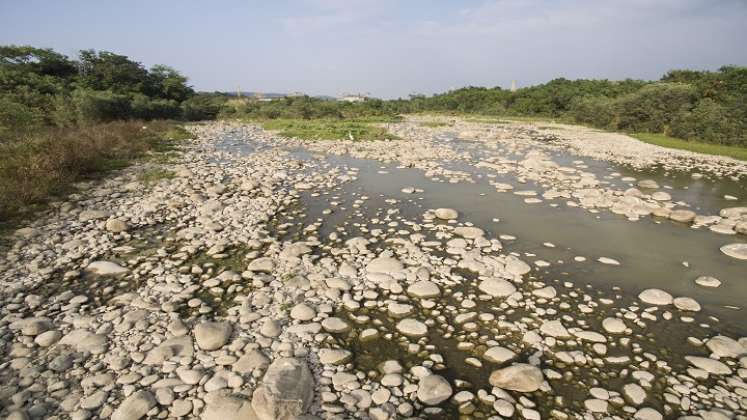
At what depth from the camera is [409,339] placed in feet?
13.3

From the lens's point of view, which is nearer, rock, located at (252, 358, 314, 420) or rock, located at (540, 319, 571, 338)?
rock, located at (252, 358, 314, 420)

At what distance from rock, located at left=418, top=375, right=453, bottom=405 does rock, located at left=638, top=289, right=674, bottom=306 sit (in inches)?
135

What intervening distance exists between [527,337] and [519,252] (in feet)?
8.31

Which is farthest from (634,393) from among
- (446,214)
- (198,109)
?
(198,109)

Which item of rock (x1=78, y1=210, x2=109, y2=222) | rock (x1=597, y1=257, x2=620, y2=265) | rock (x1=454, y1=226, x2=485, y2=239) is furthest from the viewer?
rock (x1=78, y1=210, x2=109, y2=222)

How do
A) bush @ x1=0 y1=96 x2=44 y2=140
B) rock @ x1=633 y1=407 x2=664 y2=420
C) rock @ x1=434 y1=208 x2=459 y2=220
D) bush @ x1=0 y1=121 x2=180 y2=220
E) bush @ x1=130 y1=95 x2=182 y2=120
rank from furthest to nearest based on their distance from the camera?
bush @ x1=130 y1=95 x2=182 y2=120
bush @ x1=0 y1=96 x2=44 y2=140
rock @ x1=434 y1=208 x2=459 y2=220
bush @ x1=0 y1=121 x2=180 y2=220
rock @ x1=633 y1=407 x2=664 y2=420

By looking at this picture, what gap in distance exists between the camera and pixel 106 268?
5.36 meters

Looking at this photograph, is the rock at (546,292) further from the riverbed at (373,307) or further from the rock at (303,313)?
the rock at (303,313)

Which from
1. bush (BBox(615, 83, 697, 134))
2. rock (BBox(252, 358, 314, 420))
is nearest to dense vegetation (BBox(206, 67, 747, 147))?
bush (BBox(615, 83, 697, 134))

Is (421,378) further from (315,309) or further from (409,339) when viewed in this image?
(315,309)

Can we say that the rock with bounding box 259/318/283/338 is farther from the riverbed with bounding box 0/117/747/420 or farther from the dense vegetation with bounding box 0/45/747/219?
the dense vegetation with bounding box 0/45/747/219

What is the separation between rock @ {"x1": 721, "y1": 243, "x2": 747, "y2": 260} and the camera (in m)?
6.39

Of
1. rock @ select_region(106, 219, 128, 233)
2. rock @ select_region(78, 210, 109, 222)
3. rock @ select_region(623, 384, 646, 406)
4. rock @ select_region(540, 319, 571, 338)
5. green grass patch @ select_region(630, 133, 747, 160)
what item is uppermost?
green grass patch @ select_region(630, 133, 747, 160)

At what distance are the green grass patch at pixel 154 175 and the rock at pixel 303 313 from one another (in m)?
8.05
